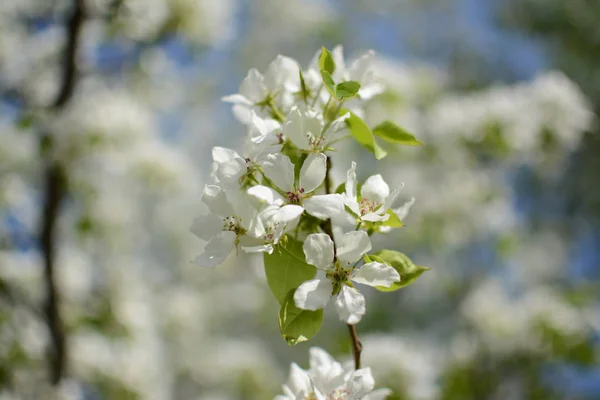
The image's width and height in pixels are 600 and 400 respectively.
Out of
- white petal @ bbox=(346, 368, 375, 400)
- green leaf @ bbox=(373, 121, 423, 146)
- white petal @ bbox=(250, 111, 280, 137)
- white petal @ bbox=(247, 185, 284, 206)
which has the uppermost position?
green leaf @ bbox=(373, 121, 423, 146)

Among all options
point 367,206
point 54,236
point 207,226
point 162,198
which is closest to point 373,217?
point 367,206

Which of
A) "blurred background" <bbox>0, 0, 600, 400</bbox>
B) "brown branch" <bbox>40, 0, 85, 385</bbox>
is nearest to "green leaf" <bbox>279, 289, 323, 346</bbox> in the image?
"blurred background" <bbox>0, 0, 600, 400</bbox>

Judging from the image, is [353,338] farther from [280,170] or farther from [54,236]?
[54,236]

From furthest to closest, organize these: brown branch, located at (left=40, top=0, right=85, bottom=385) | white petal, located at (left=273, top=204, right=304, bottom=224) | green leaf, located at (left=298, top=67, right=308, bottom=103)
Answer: brown branch, located at (left=40, top=0, right=85, bottom=385) < green leaf, located at (left=298, top=67, right=308, bottom=103) < white petal, located at (left=273, top=204, right=304, bottom=224)

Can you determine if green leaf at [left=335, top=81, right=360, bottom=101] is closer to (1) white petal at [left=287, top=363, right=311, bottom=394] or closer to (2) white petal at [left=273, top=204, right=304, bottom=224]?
(2) white petal at [left=273, top=204, right=304, bottom=224]

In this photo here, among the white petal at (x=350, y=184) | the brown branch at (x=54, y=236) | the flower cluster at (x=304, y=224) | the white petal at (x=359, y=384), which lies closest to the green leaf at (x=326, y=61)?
the flower cluster at (x=304, y=224)

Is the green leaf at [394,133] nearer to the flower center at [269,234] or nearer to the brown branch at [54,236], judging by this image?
the flower center at [269,234]
